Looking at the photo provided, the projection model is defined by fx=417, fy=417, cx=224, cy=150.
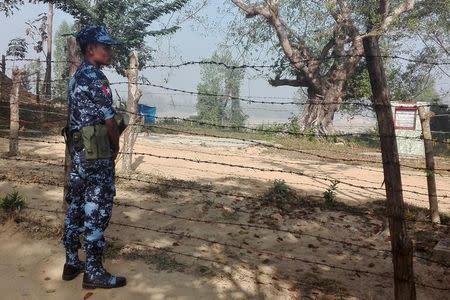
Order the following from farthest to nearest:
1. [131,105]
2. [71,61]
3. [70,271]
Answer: [131,105]
[71,61]
[70,271]

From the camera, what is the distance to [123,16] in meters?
25.1

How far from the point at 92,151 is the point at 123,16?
24.0 metres

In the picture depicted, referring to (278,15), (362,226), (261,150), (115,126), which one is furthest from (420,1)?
(115,126)

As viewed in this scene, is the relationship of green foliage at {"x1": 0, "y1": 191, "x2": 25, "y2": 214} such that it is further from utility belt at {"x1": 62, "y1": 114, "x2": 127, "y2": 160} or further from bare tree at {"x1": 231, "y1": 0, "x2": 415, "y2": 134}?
bare tree at {"x1": 231, "y1": 0, "x2": 415, "y2": 134}

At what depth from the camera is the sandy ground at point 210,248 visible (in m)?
3.44

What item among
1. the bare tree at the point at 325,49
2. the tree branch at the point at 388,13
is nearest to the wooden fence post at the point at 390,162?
the tree branch at the point at 388,13

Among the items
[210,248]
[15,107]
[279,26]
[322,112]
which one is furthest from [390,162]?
[322,112]

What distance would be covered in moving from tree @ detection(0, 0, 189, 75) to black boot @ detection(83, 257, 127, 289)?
21.4m

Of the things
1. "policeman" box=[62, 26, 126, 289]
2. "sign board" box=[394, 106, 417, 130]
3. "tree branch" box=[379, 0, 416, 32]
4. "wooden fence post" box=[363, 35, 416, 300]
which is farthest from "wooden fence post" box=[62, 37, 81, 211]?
"tree branch" box=[379, 0, 416, 32]

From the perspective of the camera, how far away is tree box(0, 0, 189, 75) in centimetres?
2381

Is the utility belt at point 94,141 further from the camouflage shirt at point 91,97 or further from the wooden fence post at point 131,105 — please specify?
the wooden fence post at point 131,105

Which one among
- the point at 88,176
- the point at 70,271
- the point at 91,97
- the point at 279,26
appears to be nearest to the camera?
the point at 91,97

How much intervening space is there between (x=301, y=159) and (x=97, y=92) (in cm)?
1082

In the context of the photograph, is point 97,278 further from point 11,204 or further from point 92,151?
point 11,204
